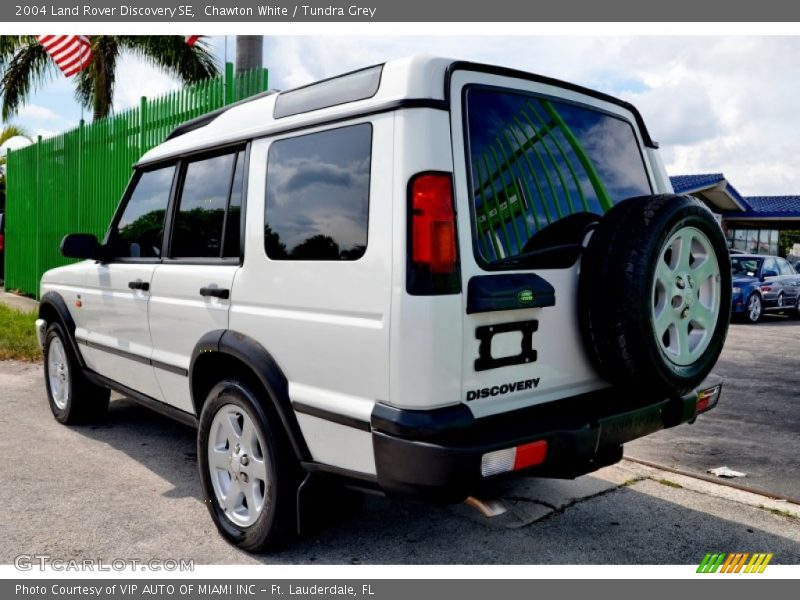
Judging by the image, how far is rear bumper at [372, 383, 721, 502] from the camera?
98.5 inches

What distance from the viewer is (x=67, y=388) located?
5348 millimetres

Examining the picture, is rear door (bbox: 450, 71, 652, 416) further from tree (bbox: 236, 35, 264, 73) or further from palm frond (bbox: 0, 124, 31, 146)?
palm frond (bbox: 0, 124, 31, 146)

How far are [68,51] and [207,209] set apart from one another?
10021mm

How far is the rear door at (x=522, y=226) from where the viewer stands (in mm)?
2680

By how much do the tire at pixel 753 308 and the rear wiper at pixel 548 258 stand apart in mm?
12919

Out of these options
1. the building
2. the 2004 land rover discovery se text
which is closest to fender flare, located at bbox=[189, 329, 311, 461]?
the 2004 land rover discovery se text

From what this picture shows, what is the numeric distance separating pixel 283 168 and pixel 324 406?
1.07 m

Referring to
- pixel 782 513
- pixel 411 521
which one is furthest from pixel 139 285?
pixel 782 513

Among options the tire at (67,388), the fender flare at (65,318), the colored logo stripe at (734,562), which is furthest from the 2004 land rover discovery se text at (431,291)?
the tire at (67,388)

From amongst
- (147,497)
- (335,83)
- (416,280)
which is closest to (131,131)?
(147,497)

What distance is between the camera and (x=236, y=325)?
3.28m

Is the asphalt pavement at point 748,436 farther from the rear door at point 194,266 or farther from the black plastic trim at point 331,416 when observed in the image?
the rear door at point 194,266

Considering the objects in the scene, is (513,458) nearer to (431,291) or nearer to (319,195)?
(431,291)

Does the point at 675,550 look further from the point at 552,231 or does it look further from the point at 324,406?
the point at 324,406
